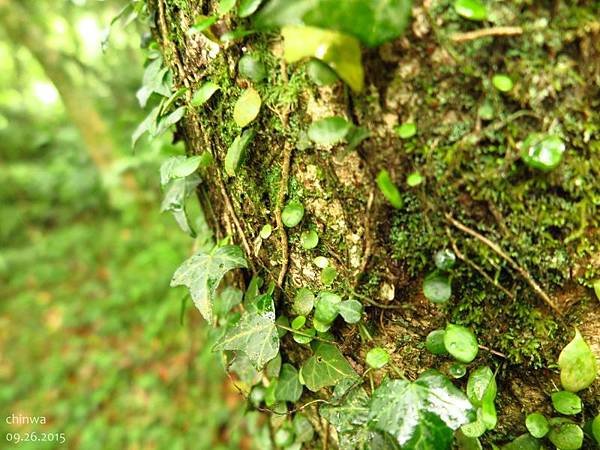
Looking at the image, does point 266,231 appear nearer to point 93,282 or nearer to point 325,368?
point 325,368

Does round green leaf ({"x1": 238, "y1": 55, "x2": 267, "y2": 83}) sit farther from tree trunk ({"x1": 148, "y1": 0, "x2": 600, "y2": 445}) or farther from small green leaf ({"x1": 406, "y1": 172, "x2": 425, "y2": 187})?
small green leaf ({"x1": 406, "y1": 172, "x2": 425, "y2": 187})

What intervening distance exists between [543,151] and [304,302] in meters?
0.48

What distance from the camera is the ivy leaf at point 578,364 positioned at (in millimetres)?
654

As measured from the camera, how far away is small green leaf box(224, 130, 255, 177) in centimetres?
75

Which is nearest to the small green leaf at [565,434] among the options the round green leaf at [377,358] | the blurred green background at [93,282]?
the round green leaf at [377,358]

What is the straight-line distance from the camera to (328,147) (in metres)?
0.67

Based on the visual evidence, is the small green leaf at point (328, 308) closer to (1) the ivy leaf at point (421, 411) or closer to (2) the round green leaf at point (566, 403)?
(1) the ivy leaf at point (421, 411)

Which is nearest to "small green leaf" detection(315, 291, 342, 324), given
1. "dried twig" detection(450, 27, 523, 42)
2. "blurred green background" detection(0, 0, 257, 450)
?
"dried twig" detection(450, 27, 523, 42)

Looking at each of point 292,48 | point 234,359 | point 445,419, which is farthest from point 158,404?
point 292,48

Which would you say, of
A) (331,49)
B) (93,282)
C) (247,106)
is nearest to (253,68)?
(247,106)

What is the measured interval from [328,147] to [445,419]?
0.46 metres

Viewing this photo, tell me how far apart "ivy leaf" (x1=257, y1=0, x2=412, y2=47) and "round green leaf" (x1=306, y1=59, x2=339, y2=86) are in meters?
0.07

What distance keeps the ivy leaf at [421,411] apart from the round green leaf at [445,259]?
0.19 meters

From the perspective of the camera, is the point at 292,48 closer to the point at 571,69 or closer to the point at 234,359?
the point at 571,69
